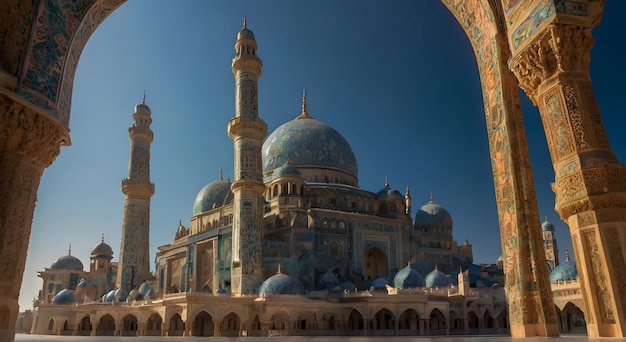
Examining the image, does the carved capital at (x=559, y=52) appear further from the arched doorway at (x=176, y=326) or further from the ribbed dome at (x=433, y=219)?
the ribbed dome at (x=433, y=219)

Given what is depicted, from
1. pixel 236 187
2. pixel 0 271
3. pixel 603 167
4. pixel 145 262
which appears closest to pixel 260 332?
pixel 236 187

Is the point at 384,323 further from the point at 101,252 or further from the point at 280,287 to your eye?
the point at 101,252

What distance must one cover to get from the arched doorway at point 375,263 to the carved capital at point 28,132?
75.6 ft

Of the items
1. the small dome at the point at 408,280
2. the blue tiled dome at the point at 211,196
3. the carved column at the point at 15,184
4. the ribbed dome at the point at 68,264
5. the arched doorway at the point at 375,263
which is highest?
the blue tiled dome at the point at 211,196

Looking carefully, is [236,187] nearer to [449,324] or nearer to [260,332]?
[260,332]

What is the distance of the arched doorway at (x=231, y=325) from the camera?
→ 771 inches

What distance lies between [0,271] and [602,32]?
29.1ft

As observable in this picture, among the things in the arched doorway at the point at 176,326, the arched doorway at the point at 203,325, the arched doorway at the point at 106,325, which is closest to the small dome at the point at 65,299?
the arched doorway at the point at 106,325

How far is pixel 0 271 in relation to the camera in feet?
18.0

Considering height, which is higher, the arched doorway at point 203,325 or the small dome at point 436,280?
the small dome at point 436,280

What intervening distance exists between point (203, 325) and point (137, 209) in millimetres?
8965

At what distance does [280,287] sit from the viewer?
1986 centimetres

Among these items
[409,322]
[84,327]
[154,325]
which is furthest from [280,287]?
[84,327]

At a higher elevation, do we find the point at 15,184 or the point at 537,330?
the point at 15,184
